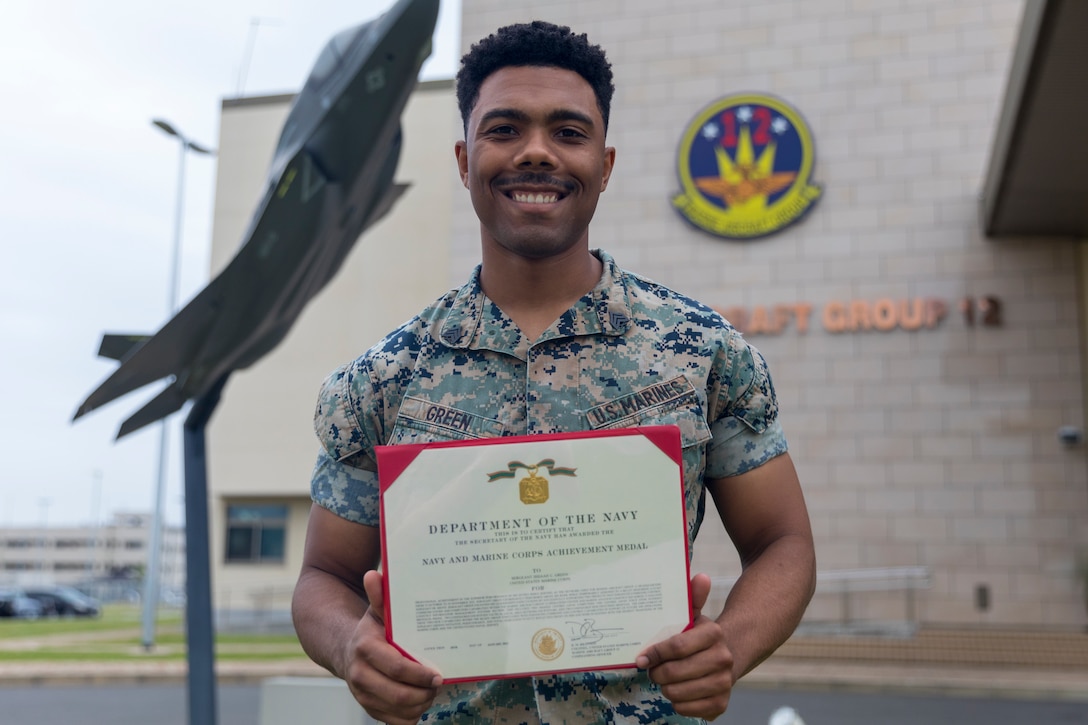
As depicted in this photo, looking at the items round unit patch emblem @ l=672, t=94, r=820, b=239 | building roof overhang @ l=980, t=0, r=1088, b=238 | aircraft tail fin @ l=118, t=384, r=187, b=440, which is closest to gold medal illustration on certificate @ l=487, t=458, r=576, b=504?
aircraft tail fin @ l=118, t=384, r=187, b=440

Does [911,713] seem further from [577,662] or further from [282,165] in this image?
[577,662]

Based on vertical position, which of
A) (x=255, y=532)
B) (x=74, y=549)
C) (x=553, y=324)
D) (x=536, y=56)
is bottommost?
(x=74, y=549)

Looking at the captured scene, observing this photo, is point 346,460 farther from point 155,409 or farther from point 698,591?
point 155,409

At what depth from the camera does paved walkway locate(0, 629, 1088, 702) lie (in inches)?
454

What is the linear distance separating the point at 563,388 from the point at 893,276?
15.9 m

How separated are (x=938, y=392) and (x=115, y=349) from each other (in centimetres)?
1261

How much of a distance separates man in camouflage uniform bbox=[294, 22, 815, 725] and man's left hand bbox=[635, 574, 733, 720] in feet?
0.60

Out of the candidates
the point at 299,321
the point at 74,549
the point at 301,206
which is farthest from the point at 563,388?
the point at 74,549

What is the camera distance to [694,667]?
130 cm

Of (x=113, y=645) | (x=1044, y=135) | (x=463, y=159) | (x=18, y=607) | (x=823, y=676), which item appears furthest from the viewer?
(x=18, y=607)

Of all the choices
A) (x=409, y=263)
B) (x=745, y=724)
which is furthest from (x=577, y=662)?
(x=409, y=263)

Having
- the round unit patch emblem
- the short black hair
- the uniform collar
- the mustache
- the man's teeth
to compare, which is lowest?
the uniform collar

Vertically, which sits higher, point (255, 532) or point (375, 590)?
point (375, 590)
